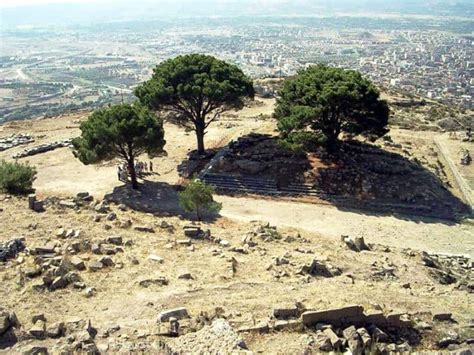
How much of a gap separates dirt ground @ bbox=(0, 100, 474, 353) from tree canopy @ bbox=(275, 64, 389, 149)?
6292mm

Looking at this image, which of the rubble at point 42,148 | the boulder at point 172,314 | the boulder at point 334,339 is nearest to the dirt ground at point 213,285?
the boulder at point 172,314

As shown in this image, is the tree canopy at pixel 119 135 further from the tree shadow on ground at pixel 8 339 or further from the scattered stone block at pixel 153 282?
the tree shadow on ground at pixel 8 339

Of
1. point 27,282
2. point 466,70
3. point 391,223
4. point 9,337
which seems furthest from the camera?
point 466,70

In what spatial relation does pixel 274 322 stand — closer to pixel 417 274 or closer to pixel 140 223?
pixel 417 274

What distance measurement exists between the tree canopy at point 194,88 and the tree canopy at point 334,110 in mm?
4980

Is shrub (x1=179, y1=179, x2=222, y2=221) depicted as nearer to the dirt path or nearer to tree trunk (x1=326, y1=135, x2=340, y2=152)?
the dirt path

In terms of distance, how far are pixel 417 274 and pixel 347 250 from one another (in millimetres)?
3947

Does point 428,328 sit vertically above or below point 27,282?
below

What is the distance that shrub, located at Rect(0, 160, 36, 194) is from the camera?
31.3 meters

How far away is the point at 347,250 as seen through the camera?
2656 cm

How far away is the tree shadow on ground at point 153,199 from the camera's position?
32500 millimetres

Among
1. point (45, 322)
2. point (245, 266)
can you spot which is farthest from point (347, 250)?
point (45, 322)

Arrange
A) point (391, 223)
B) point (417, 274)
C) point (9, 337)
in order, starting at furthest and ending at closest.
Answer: point (391, 223) → point (417, 274) → point (9, 337)

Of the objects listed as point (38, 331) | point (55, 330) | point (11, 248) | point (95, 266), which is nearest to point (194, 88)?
point (11, 248)
